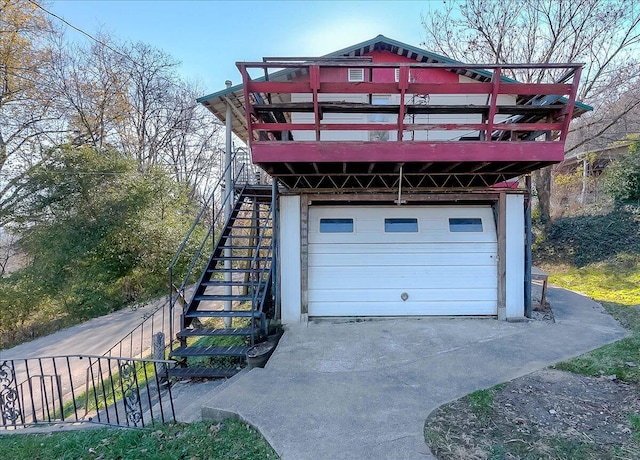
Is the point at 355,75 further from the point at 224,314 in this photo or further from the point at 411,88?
the point at 224,314

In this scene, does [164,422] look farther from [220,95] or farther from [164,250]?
[164,250]

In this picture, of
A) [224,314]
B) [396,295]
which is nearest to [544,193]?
[396,295]

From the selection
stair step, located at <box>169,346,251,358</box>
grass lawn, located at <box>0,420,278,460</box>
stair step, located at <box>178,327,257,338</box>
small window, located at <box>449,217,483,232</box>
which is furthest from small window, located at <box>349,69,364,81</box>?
grass lawn, located at <box>0,420,278,460</box>

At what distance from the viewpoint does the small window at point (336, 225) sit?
20.1ft

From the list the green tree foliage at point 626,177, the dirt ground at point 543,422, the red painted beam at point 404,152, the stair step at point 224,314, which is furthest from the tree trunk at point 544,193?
the stair step at point 224,314

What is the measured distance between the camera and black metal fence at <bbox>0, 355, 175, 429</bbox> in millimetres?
3283

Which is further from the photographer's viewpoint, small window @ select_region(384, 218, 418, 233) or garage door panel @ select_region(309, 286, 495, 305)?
small window @ select_region(384, 218, 418, 233)

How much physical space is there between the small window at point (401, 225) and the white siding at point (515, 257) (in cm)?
165

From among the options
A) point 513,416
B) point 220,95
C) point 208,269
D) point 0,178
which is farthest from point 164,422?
point 0,178

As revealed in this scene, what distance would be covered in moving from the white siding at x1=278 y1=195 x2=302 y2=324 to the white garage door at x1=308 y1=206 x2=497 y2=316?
33cm

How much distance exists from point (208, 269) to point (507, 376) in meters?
4.62

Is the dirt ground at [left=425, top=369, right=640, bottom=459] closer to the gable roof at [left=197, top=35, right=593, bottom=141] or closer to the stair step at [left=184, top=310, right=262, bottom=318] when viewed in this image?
the stair step at [left=184, top=310, right=262, bottom=318]

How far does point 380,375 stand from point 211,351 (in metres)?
2.45

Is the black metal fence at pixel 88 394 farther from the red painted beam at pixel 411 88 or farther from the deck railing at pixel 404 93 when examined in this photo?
the red painted beam at pixel 411 88
